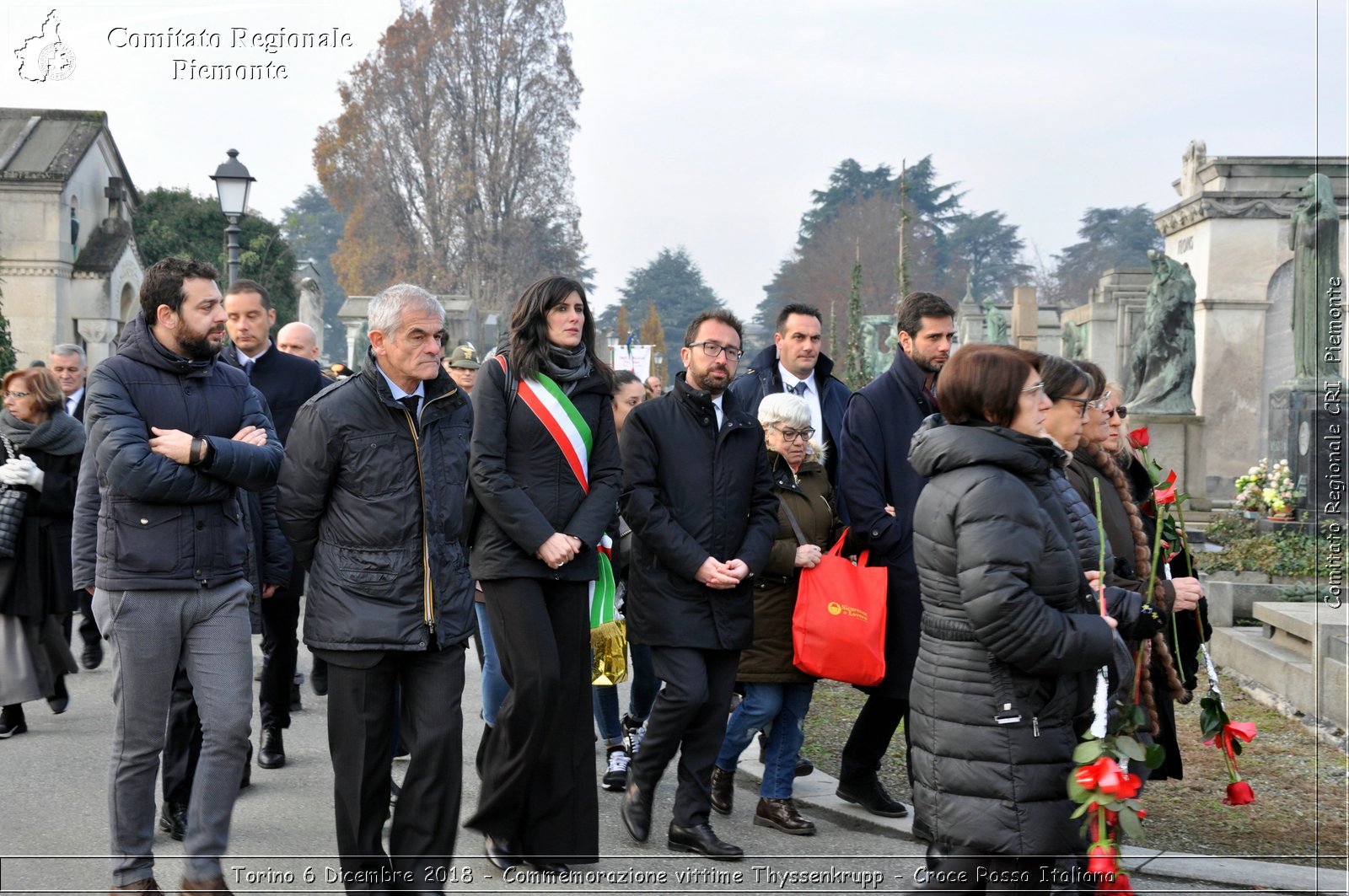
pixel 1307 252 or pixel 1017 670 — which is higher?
pixel 1307 252

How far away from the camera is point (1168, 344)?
18.7 m

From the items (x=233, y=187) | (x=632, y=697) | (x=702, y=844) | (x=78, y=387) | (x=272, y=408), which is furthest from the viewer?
(x=233, y=187)

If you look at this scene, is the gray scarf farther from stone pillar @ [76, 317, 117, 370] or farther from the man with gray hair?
stone pillar @ [76, 317, 117, 370]

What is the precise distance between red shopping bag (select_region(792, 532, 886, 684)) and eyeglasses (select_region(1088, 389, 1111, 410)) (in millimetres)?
1157

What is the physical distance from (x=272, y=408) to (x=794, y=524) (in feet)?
9.64

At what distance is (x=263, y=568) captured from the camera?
20.8 ft

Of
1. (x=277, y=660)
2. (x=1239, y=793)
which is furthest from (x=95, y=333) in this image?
(x=1239, y=793)

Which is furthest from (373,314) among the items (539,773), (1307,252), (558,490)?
(1307,252)

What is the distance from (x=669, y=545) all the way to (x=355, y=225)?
163 feet

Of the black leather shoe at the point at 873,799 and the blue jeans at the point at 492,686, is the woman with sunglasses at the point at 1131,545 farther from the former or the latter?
the blue jeans at the point at 492,686

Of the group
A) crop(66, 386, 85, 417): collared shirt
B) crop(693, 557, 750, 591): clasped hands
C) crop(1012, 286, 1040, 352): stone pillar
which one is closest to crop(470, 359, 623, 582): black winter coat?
crop(693, 557, 750, 591): clasped hands

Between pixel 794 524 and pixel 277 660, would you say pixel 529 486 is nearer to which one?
pixel 794 524

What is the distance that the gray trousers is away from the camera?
15.1 ft

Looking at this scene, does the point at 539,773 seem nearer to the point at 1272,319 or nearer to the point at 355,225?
the point at 1272,319
